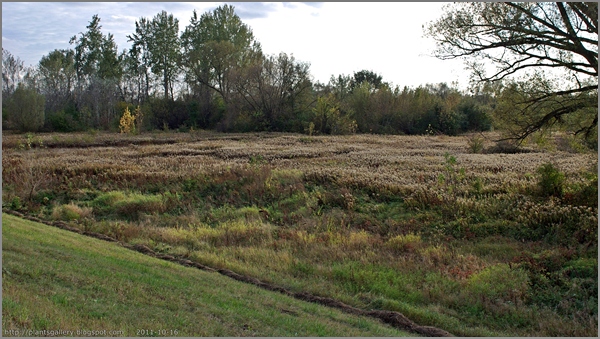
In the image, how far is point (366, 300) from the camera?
35.1 ft

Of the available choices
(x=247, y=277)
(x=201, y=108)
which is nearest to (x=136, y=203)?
(x=247, y=277)

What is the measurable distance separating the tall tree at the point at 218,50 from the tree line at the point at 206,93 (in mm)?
176

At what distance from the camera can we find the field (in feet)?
35.6

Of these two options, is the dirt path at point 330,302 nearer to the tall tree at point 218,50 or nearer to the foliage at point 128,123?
the foliage at point 128,123

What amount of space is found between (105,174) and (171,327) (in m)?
21.0

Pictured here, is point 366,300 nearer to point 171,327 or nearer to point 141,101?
point 171,327

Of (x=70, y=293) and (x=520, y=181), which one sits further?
(x=520, y=181)

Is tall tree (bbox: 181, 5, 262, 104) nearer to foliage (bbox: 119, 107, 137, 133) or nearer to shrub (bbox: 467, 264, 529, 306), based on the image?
foliage (bbox: 119, 107, 137, 133)

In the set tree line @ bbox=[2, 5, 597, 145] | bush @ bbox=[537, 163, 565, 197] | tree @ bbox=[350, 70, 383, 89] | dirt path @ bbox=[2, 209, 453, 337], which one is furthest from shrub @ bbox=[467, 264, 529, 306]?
tree @ bbox=[350, 70, 383, 89]

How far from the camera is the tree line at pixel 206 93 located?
214ft

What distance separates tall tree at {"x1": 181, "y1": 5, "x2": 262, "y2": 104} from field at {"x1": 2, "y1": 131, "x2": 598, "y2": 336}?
149 feet

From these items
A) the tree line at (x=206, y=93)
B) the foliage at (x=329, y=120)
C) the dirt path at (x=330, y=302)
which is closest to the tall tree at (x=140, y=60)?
the tree line at (x=206, y=93)

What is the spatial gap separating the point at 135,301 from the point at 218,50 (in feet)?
233

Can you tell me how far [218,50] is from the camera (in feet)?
246
